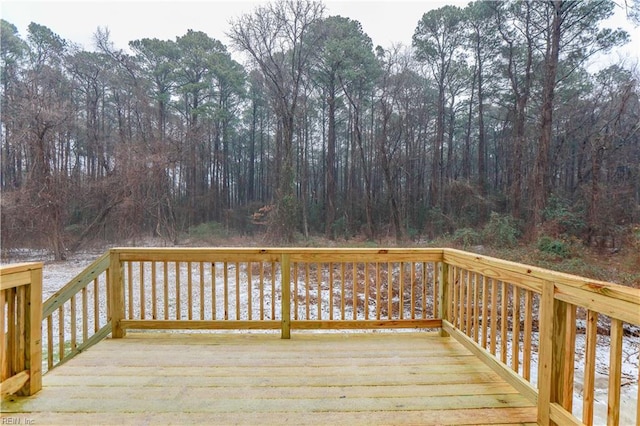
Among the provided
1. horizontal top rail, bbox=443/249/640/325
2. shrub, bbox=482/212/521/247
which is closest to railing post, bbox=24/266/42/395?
horizontal top rail, bbox=443/249/640/325

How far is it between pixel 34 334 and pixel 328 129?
1847cm

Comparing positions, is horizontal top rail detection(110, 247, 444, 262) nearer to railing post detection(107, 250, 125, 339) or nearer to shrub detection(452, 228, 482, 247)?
railing post detection(107, 250, 125, 339)

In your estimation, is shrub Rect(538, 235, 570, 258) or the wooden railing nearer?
the wooden railing

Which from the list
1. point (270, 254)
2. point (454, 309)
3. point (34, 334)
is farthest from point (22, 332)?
point (454, 309)

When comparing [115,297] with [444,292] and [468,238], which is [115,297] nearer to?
[444,292]

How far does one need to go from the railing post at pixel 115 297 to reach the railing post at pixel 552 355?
11.0ft

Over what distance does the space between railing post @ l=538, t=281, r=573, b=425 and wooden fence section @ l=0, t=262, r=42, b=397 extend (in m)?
3.01

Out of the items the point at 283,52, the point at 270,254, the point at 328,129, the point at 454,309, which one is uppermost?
the point at 283,52

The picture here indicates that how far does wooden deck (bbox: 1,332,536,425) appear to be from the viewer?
1.80 meters

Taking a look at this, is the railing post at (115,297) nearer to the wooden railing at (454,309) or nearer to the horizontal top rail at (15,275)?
the wooden railing at (454,309)

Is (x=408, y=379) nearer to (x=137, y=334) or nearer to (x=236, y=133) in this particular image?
(x=137, y=334)

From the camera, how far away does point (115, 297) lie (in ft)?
9.87

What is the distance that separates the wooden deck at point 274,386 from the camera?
180 cm

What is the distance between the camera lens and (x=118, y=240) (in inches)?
459
